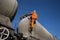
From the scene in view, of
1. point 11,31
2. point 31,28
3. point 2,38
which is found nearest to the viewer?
point 2,38

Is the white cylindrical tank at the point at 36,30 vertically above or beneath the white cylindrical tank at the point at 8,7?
beneath

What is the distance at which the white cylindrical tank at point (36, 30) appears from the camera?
9805 mm

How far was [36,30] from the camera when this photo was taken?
10398 mm

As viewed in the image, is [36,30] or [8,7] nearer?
[8,7]

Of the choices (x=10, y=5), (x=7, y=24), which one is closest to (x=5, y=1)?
(x=10, y=5)

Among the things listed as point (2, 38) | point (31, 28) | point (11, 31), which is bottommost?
point (2, 38)

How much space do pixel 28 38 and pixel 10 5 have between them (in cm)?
197

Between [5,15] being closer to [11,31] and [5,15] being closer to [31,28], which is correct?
[11,31]

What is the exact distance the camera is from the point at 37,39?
1035 cm

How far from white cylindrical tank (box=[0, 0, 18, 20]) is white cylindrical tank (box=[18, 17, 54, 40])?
0.75 metres

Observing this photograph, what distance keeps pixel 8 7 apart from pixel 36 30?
2238 mm

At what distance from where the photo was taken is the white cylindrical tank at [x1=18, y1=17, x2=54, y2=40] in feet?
32.2

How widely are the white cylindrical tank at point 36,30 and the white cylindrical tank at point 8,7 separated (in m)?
0.75

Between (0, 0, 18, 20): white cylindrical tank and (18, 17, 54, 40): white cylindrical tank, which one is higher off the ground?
(0, 0, 18, 20): white cylindrical tank
